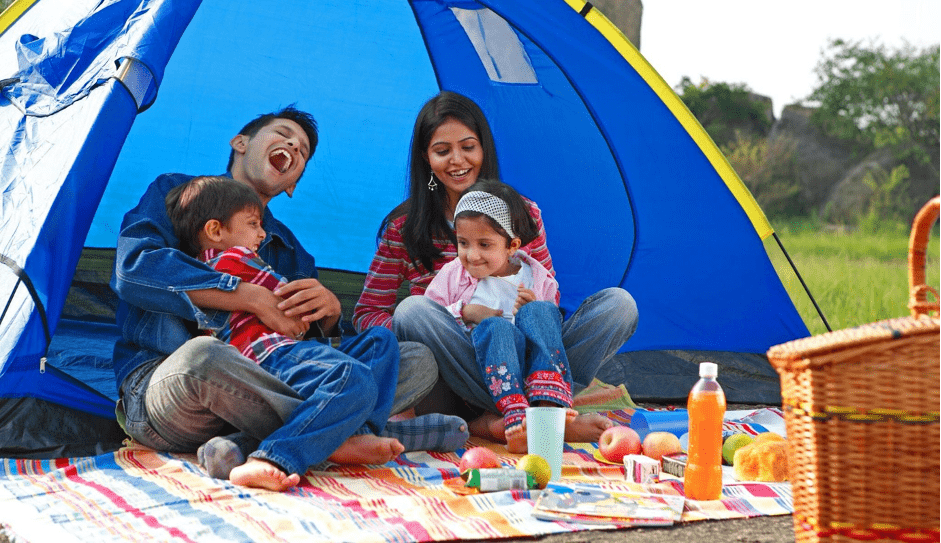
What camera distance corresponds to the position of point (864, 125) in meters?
11.2

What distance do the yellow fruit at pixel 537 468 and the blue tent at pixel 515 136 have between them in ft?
4.09

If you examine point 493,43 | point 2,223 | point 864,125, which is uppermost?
point 864,125

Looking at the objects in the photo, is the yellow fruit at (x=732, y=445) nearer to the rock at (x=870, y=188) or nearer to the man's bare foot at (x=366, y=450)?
the man's bare foot at (x=366, y=450)

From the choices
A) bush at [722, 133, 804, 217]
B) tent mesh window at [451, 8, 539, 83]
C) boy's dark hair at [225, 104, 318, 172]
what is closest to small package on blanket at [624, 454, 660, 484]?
boy's dark hair at [225, 104, 318, 172]

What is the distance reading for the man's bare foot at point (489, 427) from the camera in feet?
7.31

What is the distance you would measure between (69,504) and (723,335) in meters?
1.94

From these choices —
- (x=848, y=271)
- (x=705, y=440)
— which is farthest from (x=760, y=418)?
(x=848, y=271)

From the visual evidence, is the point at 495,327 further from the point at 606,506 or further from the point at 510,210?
the point at 606,506

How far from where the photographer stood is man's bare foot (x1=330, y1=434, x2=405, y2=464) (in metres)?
1.95

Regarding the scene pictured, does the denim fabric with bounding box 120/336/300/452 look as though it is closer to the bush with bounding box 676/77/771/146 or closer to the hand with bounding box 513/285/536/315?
the hand with bounding box 513/285/536/315

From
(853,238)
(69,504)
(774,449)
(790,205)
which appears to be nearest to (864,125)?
(790,205)

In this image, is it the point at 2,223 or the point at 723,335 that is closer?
the point at 2,223

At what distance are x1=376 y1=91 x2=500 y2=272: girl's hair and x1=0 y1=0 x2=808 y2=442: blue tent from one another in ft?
1.13

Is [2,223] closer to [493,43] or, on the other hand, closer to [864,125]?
[493,43]
